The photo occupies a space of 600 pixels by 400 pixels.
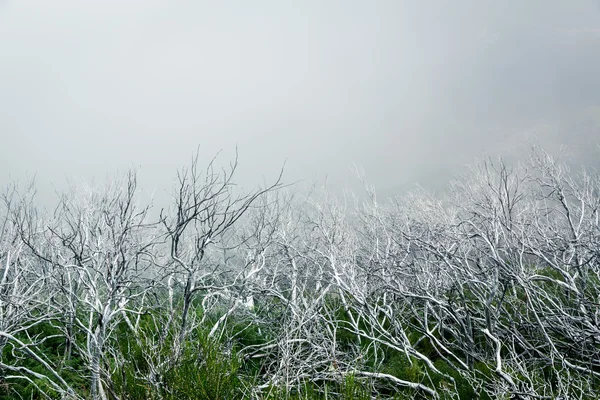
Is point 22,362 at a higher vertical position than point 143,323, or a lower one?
lower

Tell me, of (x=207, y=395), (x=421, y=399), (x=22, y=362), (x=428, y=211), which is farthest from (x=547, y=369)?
(x=22, y=362)

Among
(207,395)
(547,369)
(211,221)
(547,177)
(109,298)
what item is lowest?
(207,395)

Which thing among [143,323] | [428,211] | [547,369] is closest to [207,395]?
[143,323]

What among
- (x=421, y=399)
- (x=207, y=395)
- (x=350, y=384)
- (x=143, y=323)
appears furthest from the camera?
(x=143, y=323)

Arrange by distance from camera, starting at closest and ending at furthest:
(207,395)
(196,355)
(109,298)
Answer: (207,395), (196,355), (109,298)

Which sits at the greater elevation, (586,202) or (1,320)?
(586,202)

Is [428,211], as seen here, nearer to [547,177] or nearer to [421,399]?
[547,177]

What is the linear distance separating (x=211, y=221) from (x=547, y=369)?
20.4ft

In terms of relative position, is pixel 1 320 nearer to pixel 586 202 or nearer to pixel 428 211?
pixel 428 211

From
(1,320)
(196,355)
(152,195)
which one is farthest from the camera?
(152,195)

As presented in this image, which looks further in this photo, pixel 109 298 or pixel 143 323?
pixel 143 323

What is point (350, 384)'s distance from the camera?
2809 millimetres

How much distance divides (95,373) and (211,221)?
7.21 feet

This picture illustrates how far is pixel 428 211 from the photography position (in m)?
10.7
